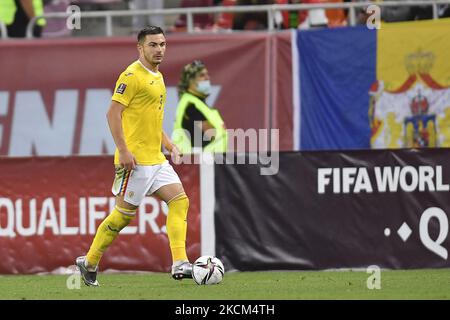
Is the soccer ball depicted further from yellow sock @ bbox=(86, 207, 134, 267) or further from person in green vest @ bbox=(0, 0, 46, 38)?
person in green vest @ bbox=(0, 0, 46, 38)

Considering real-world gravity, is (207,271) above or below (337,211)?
below

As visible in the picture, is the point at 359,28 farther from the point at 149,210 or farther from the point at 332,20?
the point at 149,210

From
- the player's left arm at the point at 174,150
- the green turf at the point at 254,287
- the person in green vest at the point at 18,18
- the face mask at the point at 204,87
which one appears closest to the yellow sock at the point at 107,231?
the green turf at the point at 254,287

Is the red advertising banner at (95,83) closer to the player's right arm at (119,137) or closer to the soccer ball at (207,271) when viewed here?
the soccer ball at (207,271)

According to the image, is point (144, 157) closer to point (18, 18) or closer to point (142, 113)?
point (142, 113)

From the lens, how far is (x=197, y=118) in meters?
15.9

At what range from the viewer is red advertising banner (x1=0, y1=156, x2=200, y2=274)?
45.1 feet

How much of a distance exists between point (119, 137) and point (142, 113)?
→ 0.44 m

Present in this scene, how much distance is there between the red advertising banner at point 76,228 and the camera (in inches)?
541

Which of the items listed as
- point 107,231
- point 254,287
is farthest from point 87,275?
point 254,287

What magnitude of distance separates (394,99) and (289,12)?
2.05 m

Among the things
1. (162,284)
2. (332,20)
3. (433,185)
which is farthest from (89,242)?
(332,20)

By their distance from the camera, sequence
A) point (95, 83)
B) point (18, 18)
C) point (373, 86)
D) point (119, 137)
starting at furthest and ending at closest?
point (18, 18)
point (95, 83)
point (373, 86)
point (119, 137)

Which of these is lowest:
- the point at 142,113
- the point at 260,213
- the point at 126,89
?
the point at 260,213
